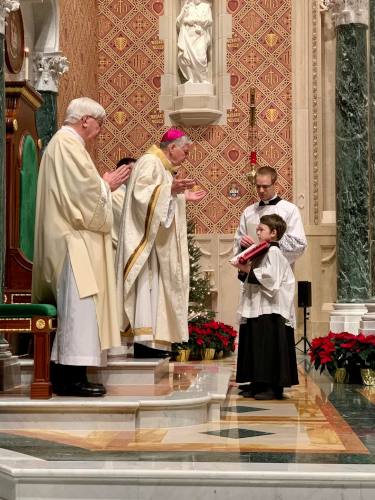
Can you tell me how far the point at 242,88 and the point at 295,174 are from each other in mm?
1573

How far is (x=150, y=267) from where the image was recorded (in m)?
5.86

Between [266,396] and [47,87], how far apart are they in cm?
457

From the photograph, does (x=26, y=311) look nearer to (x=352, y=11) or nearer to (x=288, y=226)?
(x=288, y=226)

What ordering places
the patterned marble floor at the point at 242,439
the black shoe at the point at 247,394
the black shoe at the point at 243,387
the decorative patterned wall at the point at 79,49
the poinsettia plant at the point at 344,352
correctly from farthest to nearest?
1. the decorative patterned wall at the point at 79,49
2. the poinsettia plant at the point at 344,352
3. the black shoe at the point at 243,387
4. the black shoe at the point at 247,394
5. the patterned marble floor at the point at 242,439

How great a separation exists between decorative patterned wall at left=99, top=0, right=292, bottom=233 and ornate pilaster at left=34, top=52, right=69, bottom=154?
11.2 feet

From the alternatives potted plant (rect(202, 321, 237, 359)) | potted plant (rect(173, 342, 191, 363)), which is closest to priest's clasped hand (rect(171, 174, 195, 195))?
potted plant (rect(173, 342, 191, 363))

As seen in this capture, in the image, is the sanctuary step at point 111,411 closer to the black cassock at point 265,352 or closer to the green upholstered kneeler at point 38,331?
the green upholstered kneeler at point 38,331

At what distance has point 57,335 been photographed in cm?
474

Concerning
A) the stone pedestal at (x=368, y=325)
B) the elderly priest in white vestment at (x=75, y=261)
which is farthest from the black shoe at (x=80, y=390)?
the stone pedestal at (x=368, y=325)

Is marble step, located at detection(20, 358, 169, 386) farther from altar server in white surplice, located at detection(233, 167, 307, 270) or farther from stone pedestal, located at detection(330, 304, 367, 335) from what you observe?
stone pedestal, located at detection(330, 304, 367, 335)

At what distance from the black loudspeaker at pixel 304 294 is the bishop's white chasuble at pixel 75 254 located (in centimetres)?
616

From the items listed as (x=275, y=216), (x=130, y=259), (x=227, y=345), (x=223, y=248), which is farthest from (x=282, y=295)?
(x=223, y=248)

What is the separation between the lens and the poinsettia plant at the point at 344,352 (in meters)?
7.02

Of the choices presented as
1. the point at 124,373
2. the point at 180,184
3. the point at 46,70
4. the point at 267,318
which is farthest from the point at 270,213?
the point at 46,70
